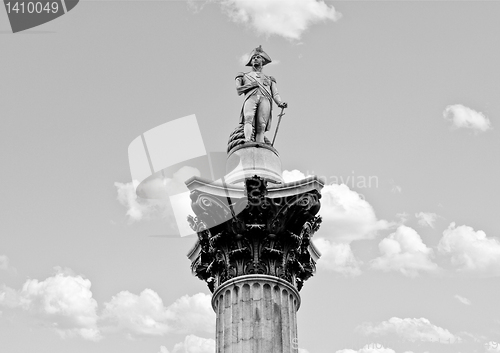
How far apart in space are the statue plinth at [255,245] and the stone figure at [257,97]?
295cm

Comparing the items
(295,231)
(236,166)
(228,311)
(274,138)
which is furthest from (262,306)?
(274,138)

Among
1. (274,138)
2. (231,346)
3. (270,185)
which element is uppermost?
(274,138)

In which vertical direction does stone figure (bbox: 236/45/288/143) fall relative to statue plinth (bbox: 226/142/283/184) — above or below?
above

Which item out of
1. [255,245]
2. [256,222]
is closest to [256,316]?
[255,245]

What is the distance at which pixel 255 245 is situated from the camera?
74.8 ft

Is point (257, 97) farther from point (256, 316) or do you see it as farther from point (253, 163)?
point (256, 316)

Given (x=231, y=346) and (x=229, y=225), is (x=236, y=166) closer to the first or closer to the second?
(x=229, y=225)

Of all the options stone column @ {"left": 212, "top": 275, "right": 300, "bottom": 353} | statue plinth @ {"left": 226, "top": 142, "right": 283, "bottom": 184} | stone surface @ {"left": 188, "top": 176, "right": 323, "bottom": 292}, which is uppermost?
statue plinth @ {"left": 226, "top": 142, "right": 283, "bottom": 184}

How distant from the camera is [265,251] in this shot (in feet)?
74.3

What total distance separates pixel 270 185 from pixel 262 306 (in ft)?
13.3

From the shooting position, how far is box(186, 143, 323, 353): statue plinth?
72.0ft

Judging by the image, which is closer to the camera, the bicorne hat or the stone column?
the stone column

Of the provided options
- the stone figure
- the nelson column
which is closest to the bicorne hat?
the stone figure

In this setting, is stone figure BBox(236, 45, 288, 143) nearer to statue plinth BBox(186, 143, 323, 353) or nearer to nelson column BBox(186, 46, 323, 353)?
nelson column BBox(186, 46, 323, 353)
